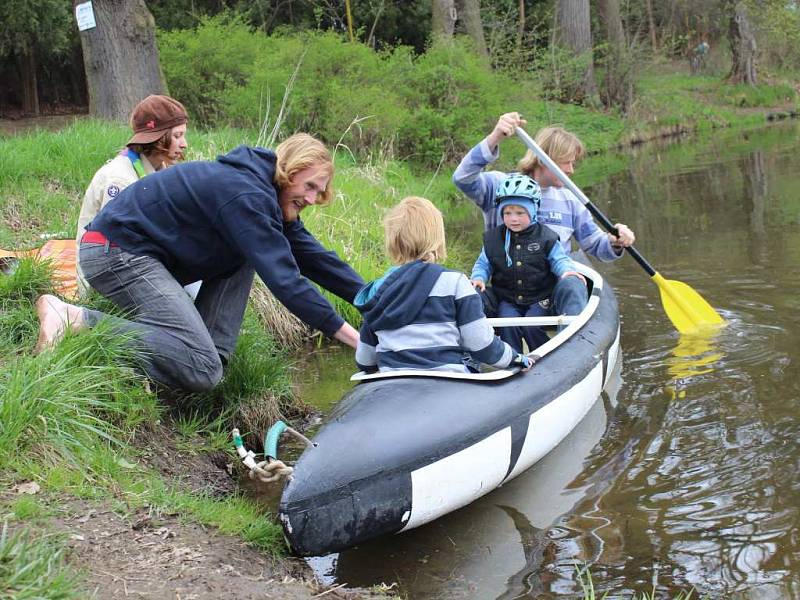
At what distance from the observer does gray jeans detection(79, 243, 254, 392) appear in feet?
13.3

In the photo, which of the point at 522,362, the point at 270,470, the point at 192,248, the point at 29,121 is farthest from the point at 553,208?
the point at 29,121

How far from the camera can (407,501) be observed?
341 cm

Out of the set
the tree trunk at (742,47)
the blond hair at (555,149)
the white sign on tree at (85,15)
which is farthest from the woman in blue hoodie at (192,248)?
the tree trunk at (742,47)

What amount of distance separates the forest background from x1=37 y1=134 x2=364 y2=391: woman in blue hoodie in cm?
21

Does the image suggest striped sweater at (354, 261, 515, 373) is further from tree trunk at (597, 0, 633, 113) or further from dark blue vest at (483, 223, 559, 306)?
tree trunk at (597, 0, 633, 113)

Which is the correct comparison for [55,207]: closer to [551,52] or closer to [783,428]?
[783,428]

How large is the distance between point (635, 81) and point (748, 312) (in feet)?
55.9

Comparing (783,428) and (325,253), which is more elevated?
(325,253)

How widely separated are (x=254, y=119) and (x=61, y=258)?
6684mm

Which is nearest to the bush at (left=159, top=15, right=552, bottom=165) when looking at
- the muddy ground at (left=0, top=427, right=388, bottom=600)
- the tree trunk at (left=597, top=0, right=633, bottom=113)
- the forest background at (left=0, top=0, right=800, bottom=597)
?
the forest background at (left=0, top=0, right=800, bottom=597)

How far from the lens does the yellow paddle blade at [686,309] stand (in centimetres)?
644

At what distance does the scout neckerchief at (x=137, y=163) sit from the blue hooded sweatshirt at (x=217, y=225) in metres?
0.63

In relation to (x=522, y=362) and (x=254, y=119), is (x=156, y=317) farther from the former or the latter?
(x=254, y=119)

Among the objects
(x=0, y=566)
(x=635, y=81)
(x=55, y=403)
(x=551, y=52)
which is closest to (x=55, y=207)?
(x=55, y=403)
